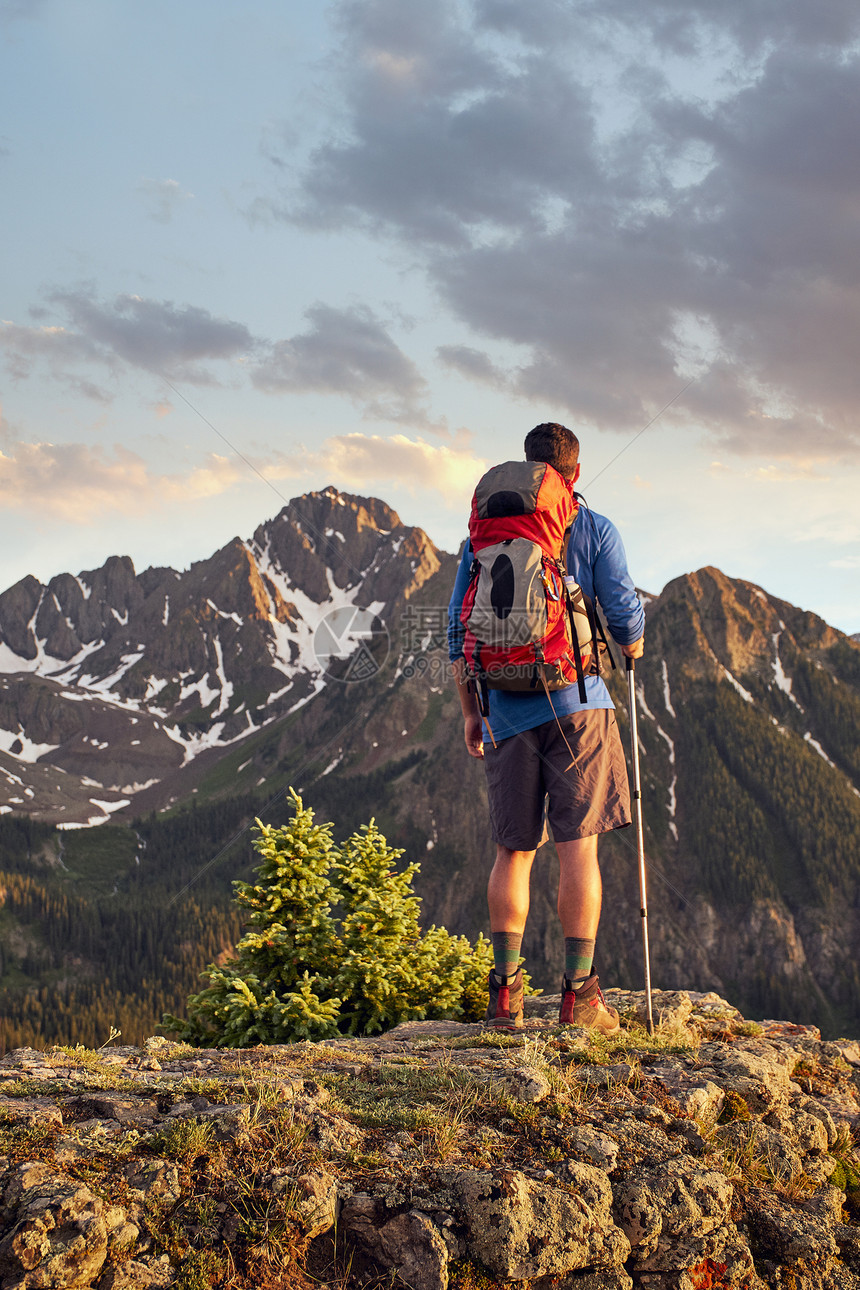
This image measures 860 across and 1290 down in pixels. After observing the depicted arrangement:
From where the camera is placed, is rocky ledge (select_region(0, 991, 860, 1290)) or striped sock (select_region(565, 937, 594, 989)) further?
striped sock (select_region(565, 937, 594, 989))

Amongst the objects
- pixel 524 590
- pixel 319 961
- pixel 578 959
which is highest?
pixel 524 590

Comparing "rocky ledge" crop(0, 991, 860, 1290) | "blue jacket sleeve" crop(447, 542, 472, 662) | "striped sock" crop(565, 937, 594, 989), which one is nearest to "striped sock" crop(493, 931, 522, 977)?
"striped sock" crop(565, 937, 594, 989)

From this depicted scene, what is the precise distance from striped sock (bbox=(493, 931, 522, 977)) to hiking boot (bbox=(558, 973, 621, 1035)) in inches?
20.0

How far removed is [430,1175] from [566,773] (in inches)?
145

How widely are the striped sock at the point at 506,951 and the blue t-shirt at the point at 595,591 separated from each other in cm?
189

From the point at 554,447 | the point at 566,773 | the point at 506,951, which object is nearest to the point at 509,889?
the point at 506,951

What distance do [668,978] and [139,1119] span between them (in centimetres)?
21450

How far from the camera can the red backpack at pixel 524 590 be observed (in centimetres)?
699

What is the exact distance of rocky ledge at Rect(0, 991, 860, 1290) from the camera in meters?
3.88

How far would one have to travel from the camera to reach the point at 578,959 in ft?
24.5

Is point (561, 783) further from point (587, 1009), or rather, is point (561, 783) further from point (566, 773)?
point (587, 1009)

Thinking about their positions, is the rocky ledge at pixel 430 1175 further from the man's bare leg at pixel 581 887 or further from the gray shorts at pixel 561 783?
the gray shorts at pixel 561 783

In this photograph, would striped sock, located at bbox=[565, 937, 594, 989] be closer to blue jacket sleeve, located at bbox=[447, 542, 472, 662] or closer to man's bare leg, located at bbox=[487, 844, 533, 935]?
man's bare leg, located at bbox=[487, 844, 533, 935]

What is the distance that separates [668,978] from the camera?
19562cm
